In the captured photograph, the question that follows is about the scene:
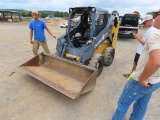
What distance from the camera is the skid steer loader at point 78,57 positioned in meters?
3.55

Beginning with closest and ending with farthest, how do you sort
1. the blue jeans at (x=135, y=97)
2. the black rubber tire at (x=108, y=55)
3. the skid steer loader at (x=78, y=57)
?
the blue jeans at (x=135, y=97)
the skid steer loader at (x=78, y=57)
the black rubber tire at (x=108, y=55)

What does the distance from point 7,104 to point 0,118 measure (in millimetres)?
442

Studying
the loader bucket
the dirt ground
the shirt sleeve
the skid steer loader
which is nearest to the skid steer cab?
the skid steer loader

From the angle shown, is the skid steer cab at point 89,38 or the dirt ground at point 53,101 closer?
the dirt ground at point 53,101

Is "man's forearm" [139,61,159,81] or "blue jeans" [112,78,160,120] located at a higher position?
"man's forearm" [139,61,159,81]

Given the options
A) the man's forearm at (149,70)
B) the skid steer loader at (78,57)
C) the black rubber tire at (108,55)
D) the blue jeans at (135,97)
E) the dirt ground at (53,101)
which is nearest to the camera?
the man's forearm at (149,70)

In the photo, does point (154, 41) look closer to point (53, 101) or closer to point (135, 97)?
point (135, 97)

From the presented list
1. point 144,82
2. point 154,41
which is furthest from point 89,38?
point 154,41

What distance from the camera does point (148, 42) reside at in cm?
175

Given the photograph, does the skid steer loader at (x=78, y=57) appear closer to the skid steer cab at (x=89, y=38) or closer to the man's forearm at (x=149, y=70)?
the skid steer cab at (x=89, y=38)

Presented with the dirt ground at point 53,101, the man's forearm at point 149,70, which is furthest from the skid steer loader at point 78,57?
the man's forearm at point 149,70

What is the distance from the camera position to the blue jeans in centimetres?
206

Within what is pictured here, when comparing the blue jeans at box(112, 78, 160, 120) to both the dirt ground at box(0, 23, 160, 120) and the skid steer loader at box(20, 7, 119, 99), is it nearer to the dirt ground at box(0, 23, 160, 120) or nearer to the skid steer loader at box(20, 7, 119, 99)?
the dirt ground at box(0, 23, 160, 120)

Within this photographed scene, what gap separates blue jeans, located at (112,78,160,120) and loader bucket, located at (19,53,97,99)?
1.00 meters
